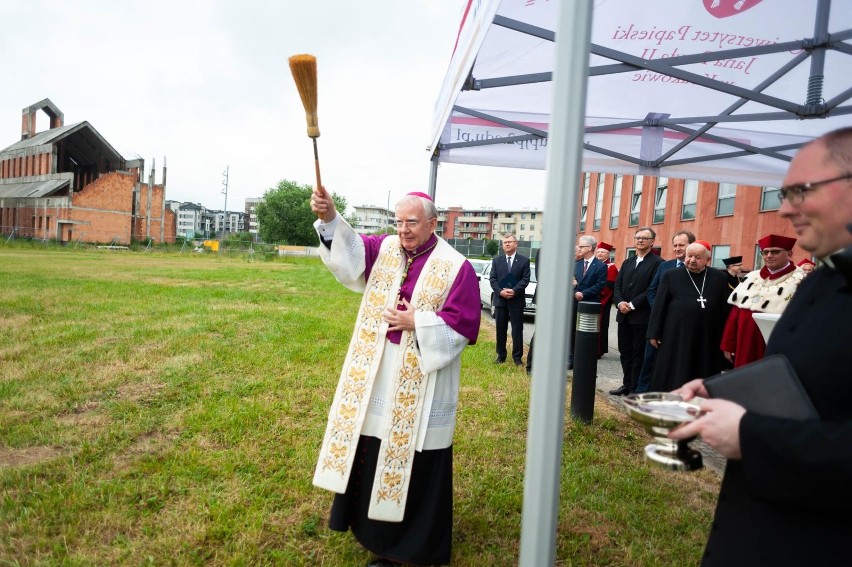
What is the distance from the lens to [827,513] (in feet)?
4.07

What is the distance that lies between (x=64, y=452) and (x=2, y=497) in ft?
2.61

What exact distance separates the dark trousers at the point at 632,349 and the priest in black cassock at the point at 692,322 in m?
1.11

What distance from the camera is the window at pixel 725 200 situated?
19594mm

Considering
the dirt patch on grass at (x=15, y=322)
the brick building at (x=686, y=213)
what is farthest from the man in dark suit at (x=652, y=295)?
the dirt patch on grass at (x=15, y=322)

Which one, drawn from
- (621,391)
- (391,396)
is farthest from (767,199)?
(391,396)

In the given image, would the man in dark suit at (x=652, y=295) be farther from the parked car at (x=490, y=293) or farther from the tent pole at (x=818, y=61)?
the parked car at (x=490, y=293)

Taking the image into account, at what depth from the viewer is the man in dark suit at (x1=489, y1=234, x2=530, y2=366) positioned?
8.16 meters

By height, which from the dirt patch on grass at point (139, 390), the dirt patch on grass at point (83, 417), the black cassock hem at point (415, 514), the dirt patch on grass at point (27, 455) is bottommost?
the dirt patch on grass at point (27, 455)

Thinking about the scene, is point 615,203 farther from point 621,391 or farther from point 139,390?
point 139,390

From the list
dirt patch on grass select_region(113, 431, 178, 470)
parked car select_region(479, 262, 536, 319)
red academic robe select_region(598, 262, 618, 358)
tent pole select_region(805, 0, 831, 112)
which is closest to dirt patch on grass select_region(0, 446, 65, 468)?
dirt patch on grass select_region(113, 431, 178, 470)

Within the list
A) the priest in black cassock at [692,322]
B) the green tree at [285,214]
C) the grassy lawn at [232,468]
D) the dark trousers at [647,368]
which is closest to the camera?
the grassy lawn at [232,468]

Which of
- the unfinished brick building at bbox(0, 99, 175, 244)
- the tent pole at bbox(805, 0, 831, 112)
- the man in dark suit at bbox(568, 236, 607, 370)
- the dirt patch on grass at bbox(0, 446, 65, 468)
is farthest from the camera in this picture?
the unfinished brick building at bbox(0, 99, 175, 244)

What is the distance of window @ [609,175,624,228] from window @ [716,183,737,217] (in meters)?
8.39

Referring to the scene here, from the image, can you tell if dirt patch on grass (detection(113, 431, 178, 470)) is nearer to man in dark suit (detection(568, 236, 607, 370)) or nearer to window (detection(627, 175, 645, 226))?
man in dark suit (detection(568, 236, 607, 370))
